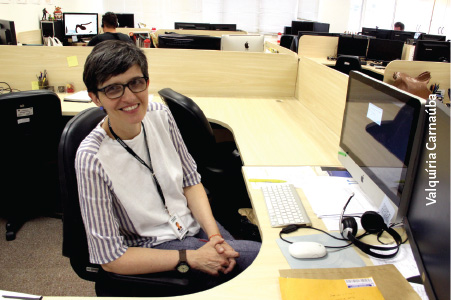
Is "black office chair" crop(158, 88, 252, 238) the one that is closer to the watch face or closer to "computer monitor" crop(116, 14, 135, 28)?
the watch face

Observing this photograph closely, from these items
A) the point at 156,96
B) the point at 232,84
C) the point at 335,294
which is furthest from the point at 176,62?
the point at 335,294

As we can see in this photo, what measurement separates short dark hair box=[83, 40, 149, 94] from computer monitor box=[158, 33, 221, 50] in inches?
85.7

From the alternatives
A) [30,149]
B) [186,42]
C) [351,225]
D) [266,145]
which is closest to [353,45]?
[186,42]

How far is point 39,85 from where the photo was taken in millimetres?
2574

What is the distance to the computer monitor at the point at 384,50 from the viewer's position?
5.22 m

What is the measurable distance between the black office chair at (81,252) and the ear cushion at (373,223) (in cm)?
60

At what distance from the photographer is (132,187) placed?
3.72 ft

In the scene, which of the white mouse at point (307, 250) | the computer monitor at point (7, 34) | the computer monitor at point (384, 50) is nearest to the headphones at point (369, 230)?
the white mouse at point (307, 250)

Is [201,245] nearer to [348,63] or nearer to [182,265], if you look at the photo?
[182,265]

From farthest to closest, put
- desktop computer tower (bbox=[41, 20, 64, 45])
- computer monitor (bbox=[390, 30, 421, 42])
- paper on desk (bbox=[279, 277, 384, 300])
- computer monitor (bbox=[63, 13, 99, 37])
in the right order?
computer monitor (bbox=[390, 30, 421, 42]) → computer monitor (bbox=[63, 13, 99, 37]) → desktop computer tower (bbox=[41, 20, 64, 45]) → paper on desk (bbox=[279, 277, 384, 300])

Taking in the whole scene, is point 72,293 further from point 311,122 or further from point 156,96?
point 311,122

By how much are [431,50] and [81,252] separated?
5.06 meters

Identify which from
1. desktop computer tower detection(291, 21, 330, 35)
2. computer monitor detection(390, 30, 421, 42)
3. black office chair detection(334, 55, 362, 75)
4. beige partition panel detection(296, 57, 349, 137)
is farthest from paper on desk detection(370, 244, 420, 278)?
desktop computer tower detection(291, 21, 330, 35)

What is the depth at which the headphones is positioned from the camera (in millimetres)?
1020
